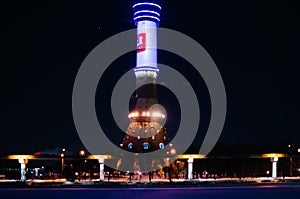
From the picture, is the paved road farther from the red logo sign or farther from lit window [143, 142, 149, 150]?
the red logo sign

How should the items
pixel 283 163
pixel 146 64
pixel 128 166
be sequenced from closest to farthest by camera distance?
pixel 283 163, pixel 128 166, pixel 146 64

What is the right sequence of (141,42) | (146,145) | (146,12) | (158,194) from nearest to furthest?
(158,194) < (146,145) < (146,12) < (141,42)

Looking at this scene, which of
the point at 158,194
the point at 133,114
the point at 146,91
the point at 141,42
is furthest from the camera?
the point at 133,114

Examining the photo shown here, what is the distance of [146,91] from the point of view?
109m

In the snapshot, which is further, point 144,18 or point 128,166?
point 144,18

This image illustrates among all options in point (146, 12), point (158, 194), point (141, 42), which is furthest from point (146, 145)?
point (158, 194)

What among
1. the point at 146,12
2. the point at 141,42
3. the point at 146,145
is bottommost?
the point at 146,145

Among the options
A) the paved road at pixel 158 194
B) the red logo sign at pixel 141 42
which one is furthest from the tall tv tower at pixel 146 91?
the paved road at pixel 158 194

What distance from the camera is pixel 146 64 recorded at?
105 m

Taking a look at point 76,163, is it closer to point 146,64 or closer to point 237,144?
point 146,64

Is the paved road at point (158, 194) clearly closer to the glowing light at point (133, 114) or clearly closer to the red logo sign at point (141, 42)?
the red logo sign at point (141, 42)

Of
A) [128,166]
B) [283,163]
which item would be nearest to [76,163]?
[128,166]

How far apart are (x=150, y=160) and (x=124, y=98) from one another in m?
22.3

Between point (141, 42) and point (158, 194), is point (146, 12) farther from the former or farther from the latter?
point (158, 194)
